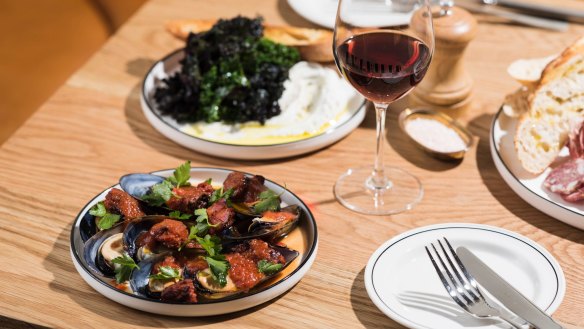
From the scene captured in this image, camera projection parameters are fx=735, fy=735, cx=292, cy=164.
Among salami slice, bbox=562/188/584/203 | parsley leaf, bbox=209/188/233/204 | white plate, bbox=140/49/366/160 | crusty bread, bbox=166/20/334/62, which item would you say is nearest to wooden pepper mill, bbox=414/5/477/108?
white plate, bbox=140/49/366/160

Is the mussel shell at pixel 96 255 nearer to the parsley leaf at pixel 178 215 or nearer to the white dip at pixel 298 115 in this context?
the parsley leaf at pixel 178 215

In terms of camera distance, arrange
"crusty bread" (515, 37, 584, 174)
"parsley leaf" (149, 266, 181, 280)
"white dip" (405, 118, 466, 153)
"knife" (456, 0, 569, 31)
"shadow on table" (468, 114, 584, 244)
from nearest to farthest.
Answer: "parsley leaf" (149, 266, 181, 280)
"shadow on table" (468, 114, 584, 244)
"crusty bread" (515, 37, 584, 174)
"white dip" (405, 118, 466, 153)
"knife" (456, 0, 569, 31)

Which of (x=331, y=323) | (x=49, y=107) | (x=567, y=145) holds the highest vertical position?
(x=567, y=145)

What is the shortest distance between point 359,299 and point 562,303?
0.35m

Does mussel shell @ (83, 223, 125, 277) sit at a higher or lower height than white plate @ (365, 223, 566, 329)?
lower

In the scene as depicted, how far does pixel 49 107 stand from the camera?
1.90m

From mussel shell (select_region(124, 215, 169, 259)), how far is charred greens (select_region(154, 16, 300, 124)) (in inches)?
19.7

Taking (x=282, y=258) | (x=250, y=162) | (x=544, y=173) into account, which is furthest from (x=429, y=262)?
(x=250, y=162)

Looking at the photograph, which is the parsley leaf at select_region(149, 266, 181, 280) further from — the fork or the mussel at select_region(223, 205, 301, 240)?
the fork

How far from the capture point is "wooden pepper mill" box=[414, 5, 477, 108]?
168 centimetres

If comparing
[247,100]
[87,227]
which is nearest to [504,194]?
[247,100]

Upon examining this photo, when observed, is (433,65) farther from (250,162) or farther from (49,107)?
(49,107)

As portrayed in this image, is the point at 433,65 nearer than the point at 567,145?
No

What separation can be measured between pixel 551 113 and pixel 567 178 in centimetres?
19
